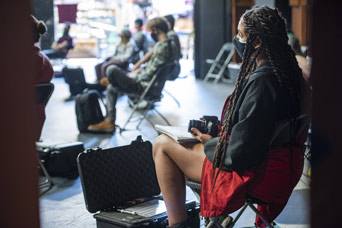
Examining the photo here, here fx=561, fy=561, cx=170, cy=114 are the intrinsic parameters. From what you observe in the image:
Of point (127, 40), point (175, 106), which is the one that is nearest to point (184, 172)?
point (175, 106)

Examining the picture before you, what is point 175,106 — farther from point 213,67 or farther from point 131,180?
point 131,180

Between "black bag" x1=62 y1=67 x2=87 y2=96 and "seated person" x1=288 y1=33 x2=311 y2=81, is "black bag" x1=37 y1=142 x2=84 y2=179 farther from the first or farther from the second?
"black bag" x1=62 y1=67 x2=87 y2=96

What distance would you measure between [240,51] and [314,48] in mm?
1574

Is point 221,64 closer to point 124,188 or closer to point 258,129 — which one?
point 124,188

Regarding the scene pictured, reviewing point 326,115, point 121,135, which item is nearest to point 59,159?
point 121,135

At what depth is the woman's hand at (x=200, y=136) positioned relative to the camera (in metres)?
2.66

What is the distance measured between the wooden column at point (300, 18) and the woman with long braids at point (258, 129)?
25.2 ft

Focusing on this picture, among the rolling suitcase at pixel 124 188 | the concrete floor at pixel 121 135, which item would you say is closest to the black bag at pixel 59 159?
the concrete floor at pixel 121 135

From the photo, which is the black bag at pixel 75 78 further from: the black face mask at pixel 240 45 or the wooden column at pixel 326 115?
the wooden column at pixel 326 115

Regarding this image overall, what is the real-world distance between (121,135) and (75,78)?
305 cm

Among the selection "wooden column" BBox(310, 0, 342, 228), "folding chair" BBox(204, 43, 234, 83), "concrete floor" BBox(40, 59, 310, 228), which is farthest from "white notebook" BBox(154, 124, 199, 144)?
"folding chair" BBox(204, 43, 234, 83)

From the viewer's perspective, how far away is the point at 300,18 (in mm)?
10328

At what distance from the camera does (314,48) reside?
108 centimetres

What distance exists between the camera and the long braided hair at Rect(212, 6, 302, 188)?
2.42m
